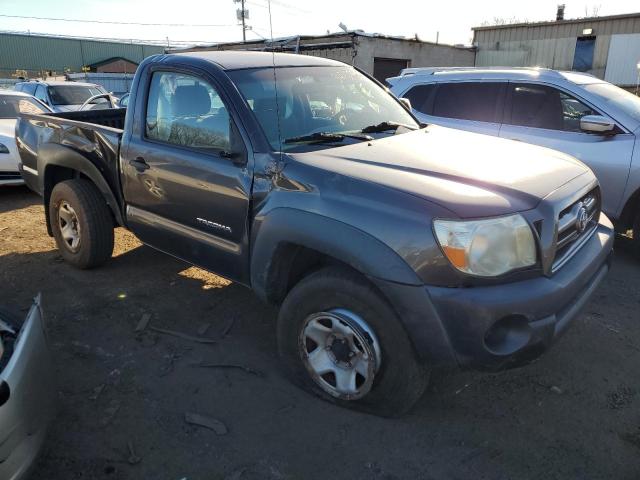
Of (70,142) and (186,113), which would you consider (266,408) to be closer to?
(186,113)

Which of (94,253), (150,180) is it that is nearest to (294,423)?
(150,180)

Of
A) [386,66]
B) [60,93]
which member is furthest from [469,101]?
[386,66]

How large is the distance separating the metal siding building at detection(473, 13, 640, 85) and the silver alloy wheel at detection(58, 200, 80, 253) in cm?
2040

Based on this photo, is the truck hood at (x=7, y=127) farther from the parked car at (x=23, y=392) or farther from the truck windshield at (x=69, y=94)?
the parked car at (x=23, y=392)

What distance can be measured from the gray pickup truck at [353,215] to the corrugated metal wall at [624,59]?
2091cm

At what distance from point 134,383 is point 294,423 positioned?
1029 mm

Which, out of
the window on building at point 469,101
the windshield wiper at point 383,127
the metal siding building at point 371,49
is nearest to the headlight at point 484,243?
the windshield wiper at point 383,127

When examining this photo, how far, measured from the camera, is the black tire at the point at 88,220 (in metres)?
4.27

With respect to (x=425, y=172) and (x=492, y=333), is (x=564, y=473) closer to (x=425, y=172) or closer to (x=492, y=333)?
(x=492, y=333)

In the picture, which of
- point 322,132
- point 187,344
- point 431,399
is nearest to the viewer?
point 431,399

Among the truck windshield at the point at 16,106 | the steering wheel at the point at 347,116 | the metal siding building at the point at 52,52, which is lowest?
the truck windshield at the point at 16,106

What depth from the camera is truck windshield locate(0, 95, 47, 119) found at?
8.55 meters

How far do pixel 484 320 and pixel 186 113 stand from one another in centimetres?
233

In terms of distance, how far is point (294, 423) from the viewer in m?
2.67
